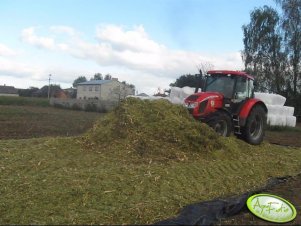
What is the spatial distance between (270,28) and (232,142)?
33211mm

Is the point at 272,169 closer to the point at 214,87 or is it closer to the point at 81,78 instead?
the point at 214,87

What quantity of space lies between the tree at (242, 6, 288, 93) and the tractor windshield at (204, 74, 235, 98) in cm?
2901

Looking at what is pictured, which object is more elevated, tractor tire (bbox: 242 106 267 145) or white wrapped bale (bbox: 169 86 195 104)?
white wrapped bale (bbox: 169 86 195 104)

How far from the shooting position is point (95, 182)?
6387 millimetres

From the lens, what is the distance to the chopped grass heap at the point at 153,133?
8.41 m

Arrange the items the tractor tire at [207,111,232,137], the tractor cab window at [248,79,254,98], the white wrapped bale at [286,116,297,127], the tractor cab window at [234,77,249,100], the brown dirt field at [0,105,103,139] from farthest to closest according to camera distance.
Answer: the white wrapped bale at [286,116,297,127] → the brown dirt field at [0,105,103,139] → the tractor cab window at [248,79,254,98] → the tractor cab window at [234,77,249,100] → the tractor tire at [207,111,232,137]

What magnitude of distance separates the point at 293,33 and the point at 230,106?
98.8 feet

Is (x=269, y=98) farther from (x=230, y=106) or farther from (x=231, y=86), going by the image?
(x=230, y=106)

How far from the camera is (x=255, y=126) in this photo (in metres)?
12.4

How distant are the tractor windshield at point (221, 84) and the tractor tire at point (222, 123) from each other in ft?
3.18

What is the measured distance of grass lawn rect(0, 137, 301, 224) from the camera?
5414mm

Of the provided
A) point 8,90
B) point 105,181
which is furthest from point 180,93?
point 8,90

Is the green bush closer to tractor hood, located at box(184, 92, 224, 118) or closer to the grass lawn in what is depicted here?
tractor hood, located at box(184, 92, 224, 118)

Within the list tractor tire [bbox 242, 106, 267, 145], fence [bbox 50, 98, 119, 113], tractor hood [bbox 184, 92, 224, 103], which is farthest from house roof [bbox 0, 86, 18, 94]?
tractor hood [bbox 184, 92, 224, 103]
